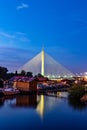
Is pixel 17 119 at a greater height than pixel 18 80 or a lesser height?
lesser

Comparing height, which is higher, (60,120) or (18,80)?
(18,80)

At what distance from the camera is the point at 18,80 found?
172 feet

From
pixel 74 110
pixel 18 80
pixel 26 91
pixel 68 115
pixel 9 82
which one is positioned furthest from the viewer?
pixel 9 82

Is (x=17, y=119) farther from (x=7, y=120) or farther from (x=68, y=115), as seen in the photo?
(x=68, y=115)

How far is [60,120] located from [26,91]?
25.6m

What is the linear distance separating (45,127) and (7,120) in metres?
3.36

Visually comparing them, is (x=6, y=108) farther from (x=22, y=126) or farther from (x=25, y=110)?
(x=22, y=126)

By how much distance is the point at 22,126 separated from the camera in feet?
68.4

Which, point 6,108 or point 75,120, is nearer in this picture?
point 75,120

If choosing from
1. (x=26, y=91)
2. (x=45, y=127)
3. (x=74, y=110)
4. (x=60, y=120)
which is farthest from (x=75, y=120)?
(x=26, y=91)

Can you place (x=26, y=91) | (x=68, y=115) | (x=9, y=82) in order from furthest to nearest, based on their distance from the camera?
(x=9, y=82) → (x=26, y=91) → (x=68, y=115)

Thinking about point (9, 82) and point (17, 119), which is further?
point (9, 82)

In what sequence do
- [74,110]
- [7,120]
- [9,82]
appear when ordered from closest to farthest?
[7,120] < [74,110] < [9,82]

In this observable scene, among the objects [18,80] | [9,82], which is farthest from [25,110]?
[9,82]
